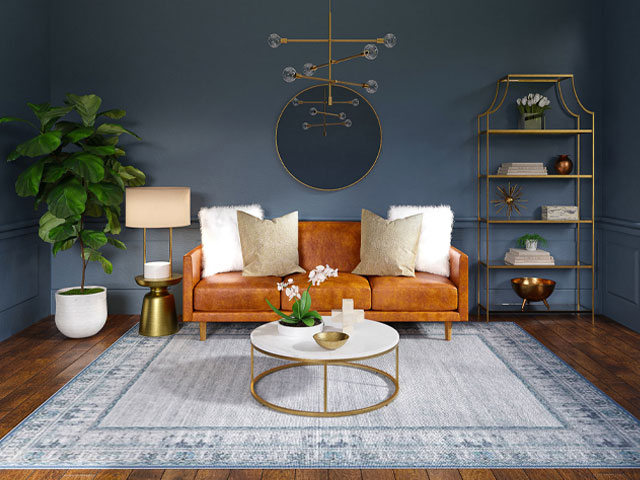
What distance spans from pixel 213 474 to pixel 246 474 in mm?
132

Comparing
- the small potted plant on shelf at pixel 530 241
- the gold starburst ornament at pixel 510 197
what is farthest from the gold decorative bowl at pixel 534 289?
the gold starburst ornament at pixel 510 197

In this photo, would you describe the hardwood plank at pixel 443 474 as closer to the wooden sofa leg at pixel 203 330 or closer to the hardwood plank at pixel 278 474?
the hardwood plank at pixel 278 474

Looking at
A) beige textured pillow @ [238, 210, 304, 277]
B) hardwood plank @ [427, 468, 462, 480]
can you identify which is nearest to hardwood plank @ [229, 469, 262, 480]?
hardwood plank @ [427, 468, 462, 480]

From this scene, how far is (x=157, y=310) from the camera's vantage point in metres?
4.14

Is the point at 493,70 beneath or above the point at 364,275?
above

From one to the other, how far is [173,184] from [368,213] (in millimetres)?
1782

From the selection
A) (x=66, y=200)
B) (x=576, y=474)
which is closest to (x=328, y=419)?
(x=576, y=474)

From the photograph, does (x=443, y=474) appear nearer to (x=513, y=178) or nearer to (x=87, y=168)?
(x=87, y=168)

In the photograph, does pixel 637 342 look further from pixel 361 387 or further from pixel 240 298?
pixel 240 298

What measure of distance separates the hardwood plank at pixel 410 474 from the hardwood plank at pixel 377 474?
0.08 ft

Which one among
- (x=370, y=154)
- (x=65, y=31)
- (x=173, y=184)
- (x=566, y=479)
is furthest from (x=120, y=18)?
(x=566, y=479)

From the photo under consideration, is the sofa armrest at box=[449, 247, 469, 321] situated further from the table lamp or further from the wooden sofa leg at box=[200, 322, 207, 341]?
the table lamp

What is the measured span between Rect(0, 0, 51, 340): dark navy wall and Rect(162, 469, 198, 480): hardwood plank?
254 cm

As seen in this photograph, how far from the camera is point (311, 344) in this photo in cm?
284
